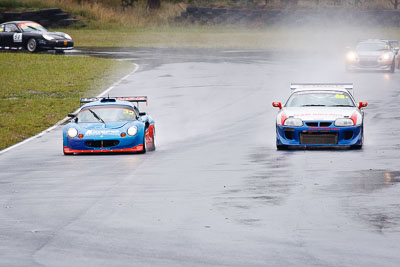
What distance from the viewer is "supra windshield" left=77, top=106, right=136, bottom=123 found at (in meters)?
19.7

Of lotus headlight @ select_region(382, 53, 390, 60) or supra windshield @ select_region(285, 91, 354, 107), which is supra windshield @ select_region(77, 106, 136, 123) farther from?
lotus headlight @ select_region(382, 53, 390, 60)

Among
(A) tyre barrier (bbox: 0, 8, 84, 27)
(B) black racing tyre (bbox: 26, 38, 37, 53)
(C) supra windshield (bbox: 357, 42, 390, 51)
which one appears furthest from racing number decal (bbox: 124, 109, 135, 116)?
(A) tyre barrier (bbox: 0, 8, 84, 27)

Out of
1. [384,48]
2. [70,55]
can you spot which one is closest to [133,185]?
[384,48]

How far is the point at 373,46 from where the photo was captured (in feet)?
134

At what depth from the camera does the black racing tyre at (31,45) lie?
47.9m

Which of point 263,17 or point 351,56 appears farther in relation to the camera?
point 263,17

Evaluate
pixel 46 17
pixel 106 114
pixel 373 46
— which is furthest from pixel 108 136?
pixel 46 17

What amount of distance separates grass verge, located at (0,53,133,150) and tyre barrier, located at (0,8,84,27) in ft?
51.8

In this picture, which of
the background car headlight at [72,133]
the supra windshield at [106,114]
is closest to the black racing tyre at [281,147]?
the supra windshield at [106,114]

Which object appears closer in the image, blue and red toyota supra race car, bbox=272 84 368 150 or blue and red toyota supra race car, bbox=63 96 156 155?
blue and red toyota supra race car, bbox=272 84 368 150

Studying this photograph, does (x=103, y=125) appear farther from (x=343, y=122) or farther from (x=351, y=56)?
(x=351, y=56)

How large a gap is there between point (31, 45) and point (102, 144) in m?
30.4

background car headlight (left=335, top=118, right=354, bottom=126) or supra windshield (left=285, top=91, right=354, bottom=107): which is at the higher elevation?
supra windshield (left=285, top=91, right=354, bottom=107)

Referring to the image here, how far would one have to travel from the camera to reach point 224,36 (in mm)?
63031
